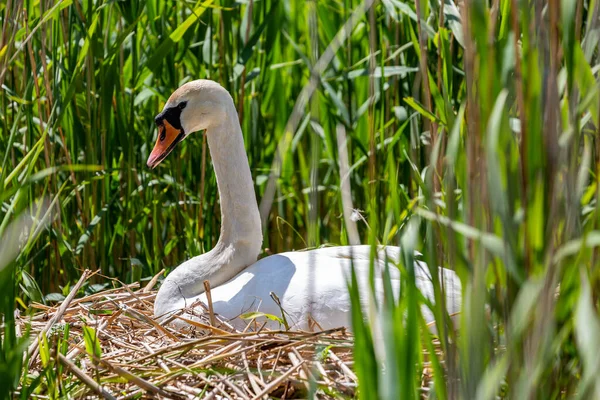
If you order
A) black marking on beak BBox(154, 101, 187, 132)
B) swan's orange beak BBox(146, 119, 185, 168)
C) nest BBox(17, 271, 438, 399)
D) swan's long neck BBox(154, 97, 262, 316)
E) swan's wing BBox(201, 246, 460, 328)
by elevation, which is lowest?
nest BBox(17, 271, 438, 399)

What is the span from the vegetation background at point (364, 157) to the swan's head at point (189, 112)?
0.26 meters

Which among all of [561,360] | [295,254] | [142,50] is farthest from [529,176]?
[142,50]

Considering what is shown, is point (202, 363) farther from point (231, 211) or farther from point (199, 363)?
point (231, 211)

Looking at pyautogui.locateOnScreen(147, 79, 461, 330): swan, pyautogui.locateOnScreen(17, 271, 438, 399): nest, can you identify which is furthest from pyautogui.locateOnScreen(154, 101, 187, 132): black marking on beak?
pyautogui.locateOnScreen(17, 271, 438, 399): nest

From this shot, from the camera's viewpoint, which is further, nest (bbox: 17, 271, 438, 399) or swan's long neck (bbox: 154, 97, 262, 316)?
swan's long neck (bbox: 154, 97, 262, 316)

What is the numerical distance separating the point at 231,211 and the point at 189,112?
36 cm

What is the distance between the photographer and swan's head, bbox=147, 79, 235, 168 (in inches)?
123

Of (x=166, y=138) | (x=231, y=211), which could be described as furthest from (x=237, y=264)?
(x=166, y=138)

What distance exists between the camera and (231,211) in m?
3.20

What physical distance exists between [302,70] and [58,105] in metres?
→ 1.17

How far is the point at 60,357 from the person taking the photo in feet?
6.84

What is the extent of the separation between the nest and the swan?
0.14 m

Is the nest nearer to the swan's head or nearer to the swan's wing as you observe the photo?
the swan's wing

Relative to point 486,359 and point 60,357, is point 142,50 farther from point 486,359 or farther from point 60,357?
point 486,359
